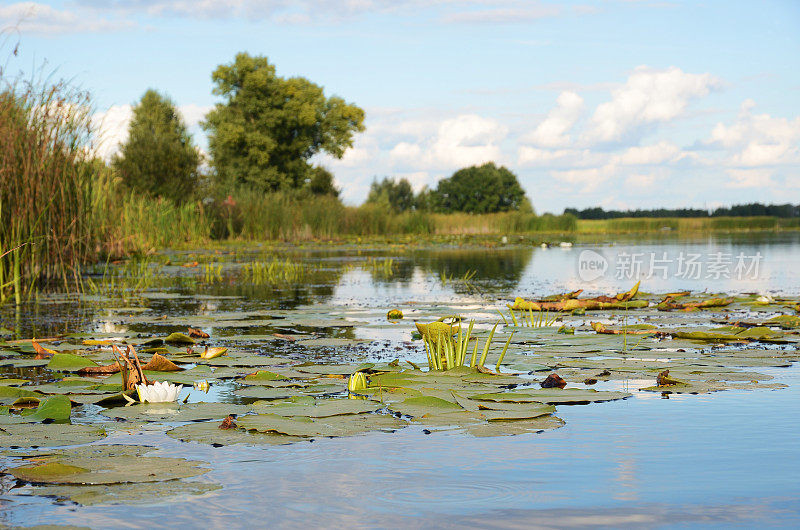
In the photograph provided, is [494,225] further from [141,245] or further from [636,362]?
[636,362]

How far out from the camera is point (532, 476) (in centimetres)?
224

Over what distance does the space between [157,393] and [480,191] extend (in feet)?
232

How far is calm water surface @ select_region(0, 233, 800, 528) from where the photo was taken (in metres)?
1.93

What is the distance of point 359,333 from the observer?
219 inches

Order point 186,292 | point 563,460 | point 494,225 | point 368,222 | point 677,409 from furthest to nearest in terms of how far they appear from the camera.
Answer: point 494,225 → point 368,222 → point 186,292 → point 677,409 → point 563,460

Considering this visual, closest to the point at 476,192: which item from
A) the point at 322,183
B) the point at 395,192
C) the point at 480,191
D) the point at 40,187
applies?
the point at 480,191

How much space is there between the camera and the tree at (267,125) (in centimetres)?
4381

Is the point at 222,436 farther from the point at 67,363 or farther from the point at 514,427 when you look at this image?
the point at 67,363

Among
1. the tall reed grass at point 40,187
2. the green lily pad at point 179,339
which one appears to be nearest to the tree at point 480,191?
the tall reed grass at point 40,187

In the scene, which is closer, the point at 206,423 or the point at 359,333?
the point at 206,423

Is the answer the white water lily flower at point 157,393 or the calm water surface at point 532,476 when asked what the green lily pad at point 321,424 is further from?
the white water lily flower at point 157,393

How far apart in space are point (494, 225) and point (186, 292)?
29.7 metres

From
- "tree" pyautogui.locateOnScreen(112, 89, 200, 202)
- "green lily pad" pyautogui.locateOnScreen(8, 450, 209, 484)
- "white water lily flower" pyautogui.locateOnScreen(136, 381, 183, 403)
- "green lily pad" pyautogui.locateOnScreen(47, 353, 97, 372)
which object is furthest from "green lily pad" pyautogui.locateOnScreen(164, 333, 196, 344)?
"tree" pyautogui.locateOnScreen(112, 89, 200, 202)

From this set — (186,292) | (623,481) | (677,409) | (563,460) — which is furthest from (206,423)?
(186,292)
